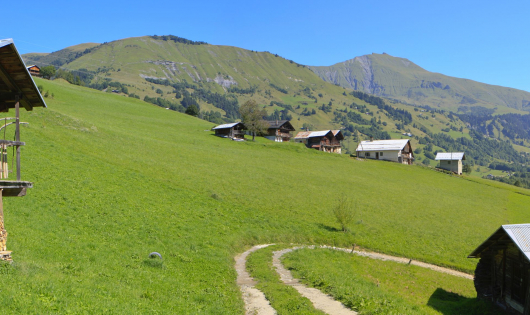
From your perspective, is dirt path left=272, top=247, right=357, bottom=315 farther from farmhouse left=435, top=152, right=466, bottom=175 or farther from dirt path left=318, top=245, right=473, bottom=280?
farmhouse left=435, top=152, right=466, bottom=175

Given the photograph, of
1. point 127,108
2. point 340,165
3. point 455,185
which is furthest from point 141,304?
point 127,108

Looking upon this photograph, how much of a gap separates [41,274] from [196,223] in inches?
709

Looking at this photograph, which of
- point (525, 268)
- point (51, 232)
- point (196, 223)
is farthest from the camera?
point (196, 223)

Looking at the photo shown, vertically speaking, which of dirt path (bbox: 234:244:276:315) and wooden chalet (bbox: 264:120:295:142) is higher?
wooden chalet (bbox: 264:120:295:142)

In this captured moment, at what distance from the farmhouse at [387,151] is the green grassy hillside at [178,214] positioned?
1059 inches

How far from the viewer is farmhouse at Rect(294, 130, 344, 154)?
118269 millimetres

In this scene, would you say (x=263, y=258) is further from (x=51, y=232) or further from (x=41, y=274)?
(x=41, y=274)

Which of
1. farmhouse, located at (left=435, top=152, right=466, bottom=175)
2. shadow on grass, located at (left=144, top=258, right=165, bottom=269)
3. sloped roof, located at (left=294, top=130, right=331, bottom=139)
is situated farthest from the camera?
sloped roof, located at (left=294, top=130, right=331, bottom=139)

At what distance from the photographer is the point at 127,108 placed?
102500 millimetres

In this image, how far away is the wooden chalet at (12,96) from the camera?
12.9 meters

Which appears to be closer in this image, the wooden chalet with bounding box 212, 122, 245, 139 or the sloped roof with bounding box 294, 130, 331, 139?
the wooden chalet with bounding box 212, 122, 245, 139

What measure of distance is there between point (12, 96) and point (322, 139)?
355 feet

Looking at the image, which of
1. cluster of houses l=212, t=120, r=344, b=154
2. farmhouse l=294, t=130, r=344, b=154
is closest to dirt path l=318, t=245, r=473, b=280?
cluster of houses l=212, t=120, r=344, b=154

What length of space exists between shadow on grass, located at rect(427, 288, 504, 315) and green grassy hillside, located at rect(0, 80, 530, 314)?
36.1ft
